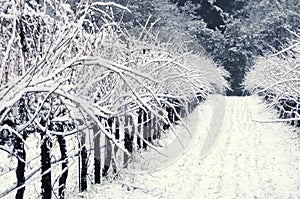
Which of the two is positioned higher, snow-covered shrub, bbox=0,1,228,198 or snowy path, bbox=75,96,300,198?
snow-covered shrub, bbox=0,1,228,198

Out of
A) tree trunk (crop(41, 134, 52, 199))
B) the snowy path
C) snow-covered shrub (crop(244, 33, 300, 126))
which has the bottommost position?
the snowy path

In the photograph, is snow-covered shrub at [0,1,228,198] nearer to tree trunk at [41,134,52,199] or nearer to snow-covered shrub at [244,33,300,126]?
tree trunk at [41,134,52,199]

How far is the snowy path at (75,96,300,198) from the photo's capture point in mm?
7914

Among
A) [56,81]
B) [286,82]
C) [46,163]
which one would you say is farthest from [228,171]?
[56,81]

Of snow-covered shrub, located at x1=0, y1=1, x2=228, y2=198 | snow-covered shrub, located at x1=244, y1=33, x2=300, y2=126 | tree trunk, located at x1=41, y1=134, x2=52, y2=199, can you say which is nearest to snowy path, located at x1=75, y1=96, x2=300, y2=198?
snow-covered shrub, located at x1=244, y1=33, x2=300, y2=126

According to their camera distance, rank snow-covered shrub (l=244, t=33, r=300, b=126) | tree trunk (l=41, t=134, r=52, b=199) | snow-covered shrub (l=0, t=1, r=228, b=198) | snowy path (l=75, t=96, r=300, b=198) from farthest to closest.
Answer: snowy path (l=75, t=96, r=300, b=198) < tree trunk (l=41, t=134, r=52, b=199) < snow-covered shrub (l=244, t=33, r=300, b=126) < snow-covered shrub (l=0, t=1, r=228, b=198)

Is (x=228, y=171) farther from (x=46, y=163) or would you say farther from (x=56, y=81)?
(x=56, y=81)

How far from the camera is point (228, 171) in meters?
9.88

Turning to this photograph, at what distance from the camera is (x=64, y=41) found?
86.7 inches

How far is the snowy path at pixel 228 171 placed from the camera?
7.91m

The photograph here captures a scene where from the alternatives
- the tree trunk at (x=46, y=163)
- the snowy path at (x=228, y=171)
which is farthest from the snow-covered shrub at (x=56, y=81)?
the snowy path at (x=228, y=171)

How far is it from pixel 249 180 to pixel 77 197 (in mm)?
3740

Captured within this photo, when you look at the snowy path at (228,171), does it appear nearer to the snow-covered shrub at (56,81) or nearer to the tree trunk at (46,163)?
the snow-covered shrub at (56,81)

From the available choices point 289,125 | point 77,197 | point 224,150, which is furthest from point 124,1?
point 77,197
